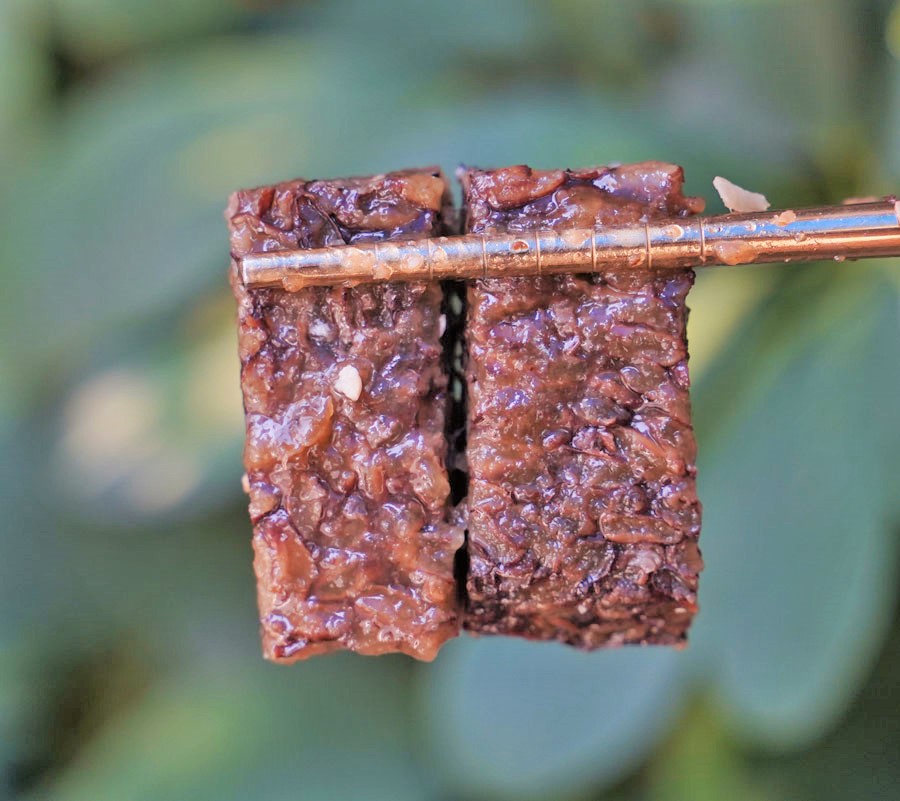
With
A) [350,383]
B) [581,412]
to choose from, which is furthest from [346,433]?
[581,412]

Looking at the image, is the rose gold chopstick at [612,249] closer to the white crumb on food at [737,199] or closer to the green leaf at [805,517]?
the white crumb on food at [737,199]

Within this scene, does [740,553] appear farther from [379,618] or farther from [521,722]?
[379,618]

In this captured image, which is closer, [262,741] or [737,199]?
[737,199]

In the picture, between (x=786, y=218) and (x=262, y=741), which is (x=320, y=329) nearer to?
(x=786, y=218)

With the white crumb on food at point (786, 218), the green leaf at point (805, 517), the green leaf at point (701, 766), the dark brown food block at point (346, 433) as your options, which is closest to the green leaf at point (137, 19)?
the dark brown food block at point (346, 433)

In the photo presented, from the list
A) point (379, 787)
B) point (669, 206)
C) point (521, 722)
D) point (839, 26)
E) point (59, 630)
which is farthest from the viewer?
point (59, 630)

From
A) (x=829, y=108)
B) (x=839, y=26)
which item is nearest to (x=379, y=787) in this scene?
(x=829, y=108)
